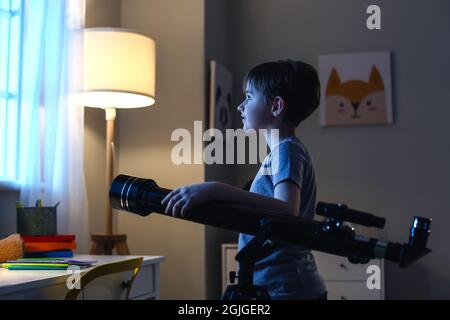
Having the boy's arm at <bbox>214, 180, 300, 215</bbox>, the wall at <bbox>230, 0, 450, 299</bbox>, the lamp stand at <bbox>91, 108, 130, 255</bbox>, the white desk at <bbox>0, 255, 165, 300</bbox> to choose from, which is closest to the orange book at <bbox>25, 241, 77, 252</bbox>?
the white desk at <bbox>0, 255, 165, 300</bbox>

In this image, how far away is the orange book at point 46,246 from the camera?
1.84 meters

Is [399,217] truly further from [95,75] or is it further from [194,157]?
[95,75]

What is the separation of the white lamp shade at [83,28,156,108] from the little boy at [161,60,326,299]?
1232 millimetres

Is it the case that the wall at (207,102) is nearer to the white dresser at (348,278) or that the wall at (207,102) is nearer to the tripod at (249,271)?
the white dresser at (348,278)

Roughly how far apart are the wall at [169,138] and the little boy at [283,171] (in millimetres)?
1835

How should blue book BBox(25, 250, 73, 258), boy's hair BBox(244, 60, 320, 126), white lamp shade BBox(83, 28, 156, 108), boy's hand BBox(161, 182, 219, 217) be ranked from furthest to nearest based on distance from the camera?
white lamp shade BBox(83, 28, 156, 108) → blue book BBox(25, 250, 73, 258) → boy's hair BBox(244, 60, 320, 126) → boy's hand BBox(161, 182, 219, 217)

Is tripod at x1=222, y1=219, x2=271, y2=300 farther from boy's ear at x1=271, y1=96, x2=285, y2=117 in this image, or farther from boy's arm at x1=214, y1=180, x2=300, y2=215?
boy's ear at x1=271, y1=96, x2=285, y2=117

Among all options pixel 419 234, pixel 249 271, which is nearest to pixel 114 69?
pixel 249 271

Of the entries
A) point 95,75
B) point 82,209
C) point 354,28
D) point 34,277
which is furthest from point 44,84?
point 354,28

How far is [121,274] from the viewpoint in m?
1.68

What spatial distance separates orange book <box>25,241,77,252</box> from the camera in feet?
6.03

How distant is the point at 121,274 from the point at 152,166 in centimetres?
138

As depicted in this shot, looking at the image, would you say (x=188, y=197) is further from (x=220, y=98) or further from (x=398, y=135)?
(x=398, y=135)

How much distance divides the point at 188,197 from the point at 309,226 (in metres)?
0.17
